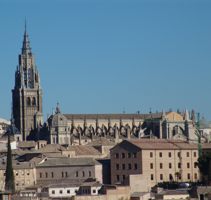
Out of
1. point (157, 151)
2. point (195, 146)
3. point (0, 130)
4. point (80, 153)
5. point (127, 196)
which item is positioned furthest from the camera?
point (0, 130)

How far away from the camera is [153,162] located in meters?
98.2

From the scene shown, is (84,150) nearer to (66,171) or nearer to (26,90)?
(66,171)

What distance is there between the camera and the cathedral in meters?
150

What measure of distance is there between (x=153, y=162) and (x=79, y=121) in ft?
194

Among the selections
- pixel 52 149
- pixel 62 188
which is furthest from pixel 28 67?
pixel 62 188

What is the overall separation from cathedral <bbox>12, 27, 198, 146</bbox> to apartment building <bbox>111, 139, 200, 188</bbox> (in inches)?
1778

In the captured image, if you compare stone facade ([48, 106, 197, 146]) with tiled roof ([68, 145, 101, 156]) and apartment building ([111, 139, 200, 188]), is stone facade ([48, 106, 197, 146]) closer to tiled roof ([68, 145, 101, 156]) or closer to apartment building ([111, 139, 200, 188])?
tiled roof ([68, 145, 101, 156])

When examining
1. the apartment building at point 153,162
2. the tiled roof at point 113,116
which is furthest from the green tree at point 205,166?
the tiled roof at point 113,116

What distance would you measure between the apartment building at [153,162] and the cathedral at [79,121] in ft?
148

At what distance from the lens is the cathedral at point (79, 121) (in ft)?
491

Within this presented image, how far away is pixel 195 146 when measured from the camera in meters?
105

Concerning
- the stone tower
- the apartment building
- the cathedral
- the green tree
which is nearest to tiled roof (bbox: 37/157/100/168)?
the apartment building

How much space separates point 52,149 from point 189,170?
21.5 m

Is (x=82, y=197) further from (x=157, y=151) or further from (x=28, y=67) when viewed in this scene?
(x=28, y=67)
